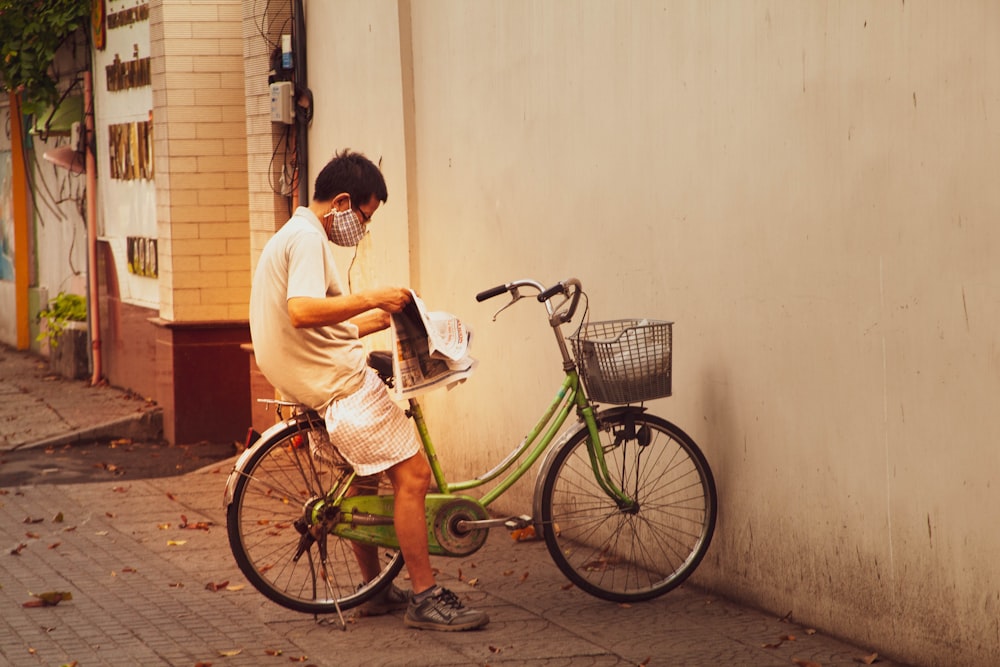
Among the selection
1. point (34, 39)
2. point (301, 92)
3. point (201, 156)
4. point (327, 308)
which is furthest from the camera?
point (34, 39)

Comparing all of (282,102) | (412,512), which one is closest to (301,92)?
(282,102)

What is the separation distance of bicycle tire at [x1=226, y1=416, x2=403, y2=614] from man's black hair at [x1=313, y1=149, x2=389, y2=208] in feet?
2.99

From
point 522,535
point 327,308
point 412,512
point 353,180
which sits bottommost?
point 522,535

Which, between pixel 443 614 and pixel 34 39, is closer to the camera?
pixel 443 614

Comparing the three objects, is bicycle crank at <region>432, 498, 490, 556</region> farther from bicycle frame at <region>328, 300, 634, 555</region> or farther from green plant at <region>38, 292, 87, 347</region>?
green plant at <region>38, 292, 87, 347</region>

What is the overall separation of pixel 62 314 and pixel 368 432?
11.2 meters

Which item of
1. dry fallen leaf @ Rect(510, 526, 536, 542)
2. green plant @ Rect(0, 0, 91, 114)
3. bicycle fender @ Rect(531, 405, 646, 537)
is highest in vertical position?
green plant @ Rect(0, 0, 91, 114)

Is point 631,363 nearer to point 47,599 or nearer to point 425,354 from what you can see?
point 425,354

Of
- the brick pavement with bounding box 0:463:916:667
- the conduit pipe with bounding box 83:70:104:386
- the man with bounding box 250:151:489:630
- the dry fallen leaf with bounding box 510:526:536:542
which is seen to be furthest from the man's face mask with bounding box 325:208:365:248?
the conduit pipe with bounding box 83:70:104:386

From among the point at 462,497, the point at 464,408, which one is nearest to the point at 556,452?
the point at 462,497

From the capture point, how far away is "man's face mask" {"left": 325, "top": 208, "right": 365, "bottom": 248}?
615 centimetres

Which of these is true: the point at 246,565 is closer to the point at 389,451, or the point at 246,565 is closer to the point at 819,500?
the point at 389,451

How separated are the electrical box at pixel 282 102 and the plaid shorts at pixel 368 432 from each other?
5.06 m

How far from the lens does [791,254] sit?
20.0 ft
